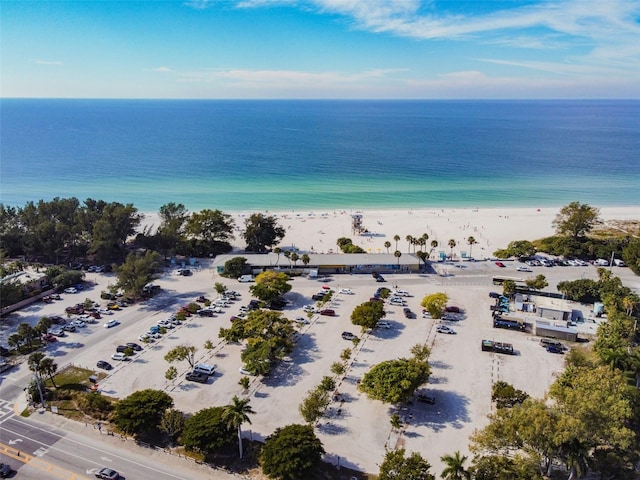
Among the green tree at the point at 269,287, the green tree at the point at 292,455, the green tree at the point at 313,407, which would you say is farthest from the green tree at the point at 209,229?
the green tree at the point at 292,455

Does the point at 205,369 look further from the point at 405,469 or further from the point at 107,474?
the point at 405,469

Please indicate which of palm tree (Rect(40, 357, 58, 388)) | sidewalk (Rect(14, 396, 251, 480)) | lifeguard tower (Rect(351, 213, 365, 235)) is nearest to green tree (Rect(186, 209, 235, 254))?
lifeguard tower (Rect(351, 213, 365, 235))

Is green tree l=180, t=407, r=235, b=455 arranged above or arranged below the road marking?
above

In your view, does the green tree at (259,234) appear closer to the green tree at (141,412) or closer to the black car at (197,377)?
the black car at (197,377)

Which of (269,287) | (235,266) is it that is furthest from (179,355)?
(235,266)

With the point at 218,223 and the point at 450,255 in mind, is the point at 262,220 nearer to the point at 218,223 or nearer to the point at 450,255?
the point at 218,223

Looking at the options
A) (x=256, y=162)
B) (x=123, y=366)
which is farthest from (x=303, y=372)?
(x=256, y=162)

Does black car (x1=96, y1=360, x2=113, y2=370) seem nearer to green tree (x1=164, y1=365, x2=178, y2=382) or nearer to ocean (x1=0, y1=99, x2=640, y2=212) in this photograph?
green tree (x1=164, y1=365, x2=178, y2=382)
